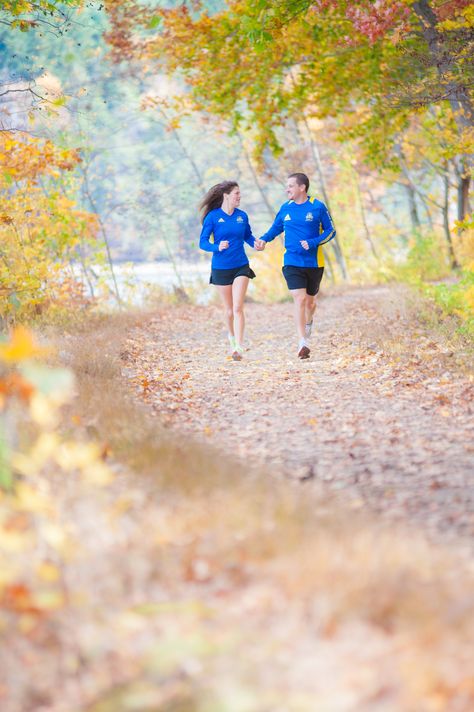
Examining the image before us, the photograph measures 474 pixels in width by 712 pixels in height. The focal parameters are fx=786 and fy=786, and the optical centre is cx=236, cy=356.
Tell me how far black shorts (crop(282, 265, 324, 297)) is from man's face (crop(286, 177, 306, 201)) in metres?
0.90

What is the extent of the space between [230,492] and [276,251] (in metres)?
20.9

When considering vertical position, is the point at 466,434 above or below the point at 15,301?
below

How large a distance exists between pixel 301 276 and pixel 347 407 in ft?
11.0

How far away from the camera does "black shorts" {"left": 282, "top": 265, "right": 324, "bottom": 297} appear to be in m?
10.3

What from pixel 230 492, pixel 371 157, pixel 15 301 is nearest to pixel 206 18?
pixel 371 157

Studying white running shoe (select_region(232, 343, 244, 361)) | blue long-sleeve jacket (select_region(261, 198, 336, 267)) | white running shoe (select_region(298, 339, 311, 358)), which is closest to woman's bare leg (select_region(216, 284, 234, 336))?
white running shoe (select_region(232, 343, 244, 361))

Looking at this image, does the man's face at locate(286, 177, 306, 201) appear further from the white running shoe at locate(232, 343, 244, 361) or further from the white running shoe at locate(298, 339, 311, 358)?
the white running shoe at locate(232, 343, 244, 361)

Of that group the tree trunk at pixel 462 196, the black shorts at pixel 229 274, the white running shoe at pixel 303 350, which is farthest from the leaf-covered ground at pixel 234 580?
the tree trunk at pixel 462 196

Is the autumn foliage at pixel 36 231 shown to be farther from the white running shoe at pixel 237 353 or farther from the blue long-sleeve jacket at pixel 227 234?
the white running shoe at pixel 237 353

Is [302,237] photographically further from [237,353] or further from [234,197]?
[237,353]

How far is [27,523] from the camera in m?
3.40

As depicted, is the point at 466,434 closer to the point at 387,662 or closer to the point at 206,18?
the point at 387,662

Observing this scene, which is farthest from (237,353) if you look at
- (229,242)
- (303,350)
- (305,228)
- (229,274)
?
(305,228)

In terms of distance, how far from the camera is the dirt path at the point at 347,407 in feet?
16.3
